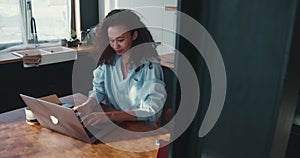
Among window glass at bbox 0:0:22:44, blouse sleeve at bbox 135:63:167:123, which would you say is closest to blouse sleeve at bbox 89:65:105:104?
blouse sleeve at bbox 135:63:167:123

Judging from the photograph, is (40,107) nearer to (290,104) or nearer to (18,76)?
(290,104)

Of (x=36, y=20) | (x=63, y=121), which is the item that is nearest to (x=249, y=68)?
(x=63, y=121)

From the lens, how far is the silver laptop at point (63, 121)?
1.12 m

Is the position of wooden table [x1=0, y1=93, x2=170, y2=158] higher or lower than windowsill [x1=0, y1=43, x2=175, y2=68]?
lower

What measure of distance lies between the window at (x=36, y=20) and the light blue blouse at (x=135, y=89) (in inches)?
68.3

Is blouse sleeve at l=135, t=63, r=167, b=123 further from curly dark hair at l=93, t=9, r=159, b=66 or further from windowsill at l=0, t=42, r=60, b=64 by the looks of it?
windowsill at l=0, t=42, r=60, b=64

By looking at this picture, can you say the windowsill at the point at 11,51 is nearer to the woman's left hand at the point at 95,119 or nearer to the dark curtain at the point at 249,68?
the woman's left hand at the point at 95,119

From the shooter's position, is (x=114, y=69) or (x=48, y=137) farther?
(x=114, y=69)

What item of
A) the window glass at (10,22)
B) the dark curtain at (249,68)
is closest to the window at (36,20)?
the window glass at (10,22)

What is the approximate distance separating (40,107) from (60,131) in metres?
0.14

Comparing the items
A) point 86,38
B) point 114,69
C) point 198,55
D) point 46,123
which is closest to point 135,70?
point 114,69

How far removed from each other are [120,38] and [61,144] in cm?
73

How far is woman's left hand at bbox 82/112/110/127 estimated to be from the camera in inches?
48.3

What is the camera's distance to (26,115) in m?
1.35
